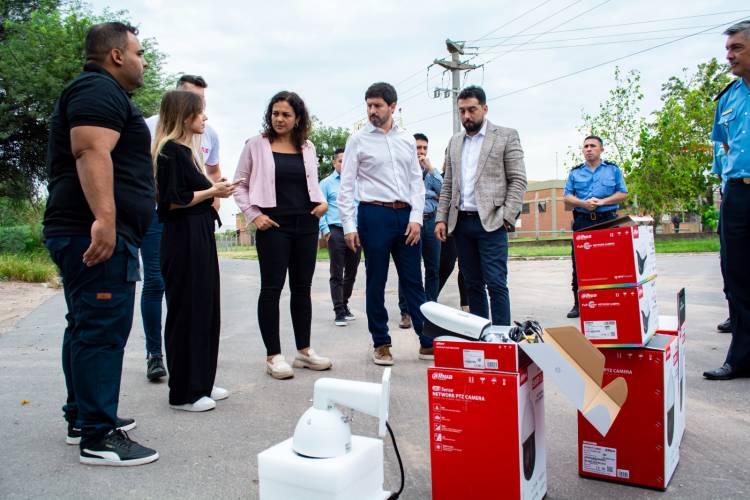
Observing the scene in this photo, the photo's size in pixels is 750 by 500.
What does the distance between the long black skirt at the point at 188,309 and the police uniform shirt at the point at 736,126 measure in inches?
140

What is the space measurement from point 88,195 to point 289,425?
1.57m

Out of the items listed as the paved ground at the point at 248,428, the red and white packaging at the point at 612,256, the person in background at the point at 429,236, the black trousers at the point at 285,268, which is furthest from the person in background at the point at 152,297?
the red and white packaging at the point at 612,256

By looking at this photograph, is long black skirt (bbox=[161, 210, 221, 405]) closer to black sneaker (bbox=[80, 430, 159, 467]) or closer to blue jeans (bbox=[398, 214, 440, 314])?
black sneaker (bbox=[80, 430, 159, 467])

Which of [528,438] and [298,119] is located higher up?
[298,119]

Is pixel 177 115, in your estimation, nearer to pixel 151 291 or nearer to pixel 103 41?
pixel 103 41

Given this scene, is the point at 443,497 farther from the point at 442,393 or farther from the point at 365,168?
the point at 365,168

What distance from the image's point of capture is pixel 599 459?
2.47 metres

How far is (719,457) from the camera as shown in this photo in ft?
8.69

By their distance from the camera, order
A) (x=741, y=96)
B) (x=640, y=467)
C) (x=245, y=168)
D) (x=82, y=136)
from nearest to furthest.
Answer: (x=640, y=467), (x=82, y=136), (x=741, y=96), (x=245, y=168)

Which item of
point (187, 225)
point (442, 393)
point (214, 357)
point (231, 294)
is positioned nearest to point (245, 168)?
point (187, 225)

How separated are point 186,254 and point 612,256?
7.92 feet

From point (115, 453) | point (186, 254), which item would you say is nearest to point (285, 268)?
point (186, 254)

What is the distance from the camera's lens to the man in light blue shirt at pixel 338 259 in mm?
6879

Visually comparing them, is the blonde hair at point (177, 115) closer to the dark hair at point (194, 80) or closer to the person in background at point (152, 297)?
the person in background at point (152, 297)
